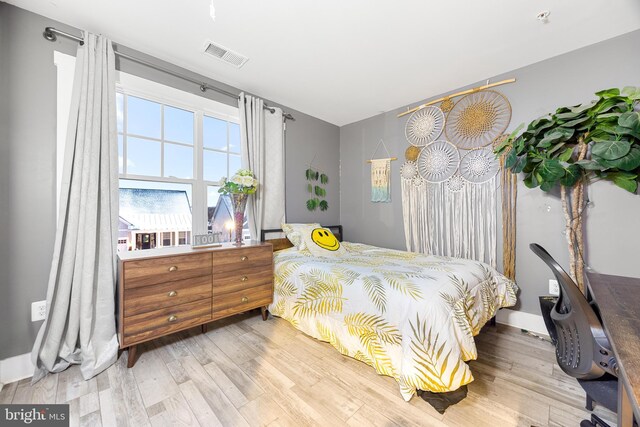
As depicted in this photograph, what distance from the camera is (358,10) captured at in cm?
164

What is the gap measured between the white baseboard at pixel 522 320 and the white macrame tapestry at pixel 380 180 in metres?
1.68

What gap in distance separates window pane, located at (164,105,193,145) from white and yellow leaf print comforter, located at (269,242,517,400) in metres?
1.53

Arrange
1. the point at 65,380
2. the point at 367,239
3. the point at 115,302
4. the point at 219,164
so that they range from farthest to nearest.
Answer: the point at 367,239 < the point at 219,164 < the point at 115,302 < the point at 65,380

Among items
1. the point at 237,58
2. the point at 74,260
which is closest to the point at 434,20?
the point at 237,58

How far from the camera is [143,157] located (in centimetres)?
216

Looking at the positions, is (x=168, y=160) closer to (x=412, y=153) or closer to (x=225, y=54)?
(x=225, y=54)

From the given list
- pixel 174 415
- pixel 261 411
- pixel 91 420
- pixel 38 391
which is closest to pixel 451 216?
pixel 261 411

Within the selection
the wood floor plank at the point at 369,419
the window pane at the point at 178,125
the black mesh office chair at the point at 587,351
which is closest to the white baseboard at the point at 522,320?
the black mesh office chair at the point at 587,351

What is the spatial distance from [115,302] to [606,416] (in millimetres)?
3113

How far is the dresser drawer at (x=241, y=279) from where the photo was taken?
6.70 ft

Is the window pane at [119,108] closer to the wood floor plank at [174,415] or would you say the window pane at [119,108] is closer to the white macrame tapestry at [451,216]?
the wood floor plank at [174,415]

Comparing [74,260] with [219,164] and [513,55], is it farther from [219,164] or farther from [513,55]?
[513,55]

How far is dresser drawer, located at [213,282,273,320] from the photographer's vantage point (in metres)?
2.04

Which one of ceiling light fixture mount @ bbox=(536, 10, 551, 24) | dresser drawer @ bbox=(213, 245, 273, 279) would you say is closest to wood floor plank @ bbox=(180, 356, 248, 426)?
dresser drawer @ bbox=(213, 245, 273, 279)
